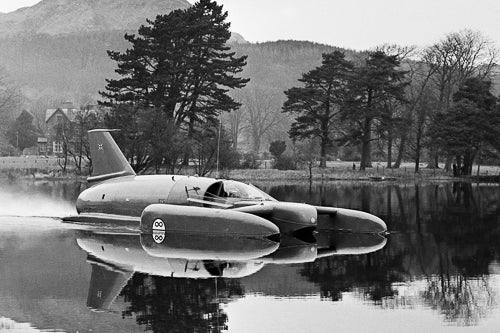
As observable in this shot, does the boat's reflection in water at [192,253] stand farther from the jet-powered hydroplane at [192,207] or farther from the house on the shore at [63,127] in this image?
the house on the shore at [63,127]

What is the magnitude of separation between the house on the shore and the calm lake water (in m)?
53.1

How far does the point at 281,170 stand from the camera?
81.1m

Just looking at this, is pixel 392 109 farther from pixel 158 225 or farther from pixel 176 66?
pixel 158 225

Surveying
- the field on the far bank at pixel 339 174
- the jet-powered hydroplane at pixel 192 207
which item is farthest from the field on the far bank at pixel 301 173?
the jet-powered hydroplane at pixel 192 207

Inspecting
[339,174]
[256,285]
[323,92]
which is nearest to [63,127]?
[323,92]

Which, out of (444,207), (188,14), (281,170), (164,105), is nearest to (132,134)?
(164,105)

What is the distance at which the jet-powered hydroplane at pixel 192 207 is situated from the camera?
21062 mm

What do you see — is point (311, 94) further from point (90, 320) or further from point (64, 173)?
point (90, 320)

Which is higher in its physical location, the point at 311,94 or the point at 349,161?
the point at 311,94

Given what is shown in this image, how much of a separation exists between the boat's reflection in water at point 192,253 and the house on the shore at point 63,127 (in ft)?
168

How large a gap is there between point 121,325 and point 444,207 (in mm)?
28686

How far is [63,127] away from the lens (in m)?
87.4

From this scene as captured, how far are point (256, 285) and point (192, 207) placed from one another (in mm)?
7788

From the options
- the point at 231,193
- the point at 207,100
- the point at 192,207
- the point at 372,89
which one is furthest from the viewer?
the point at 372,89
